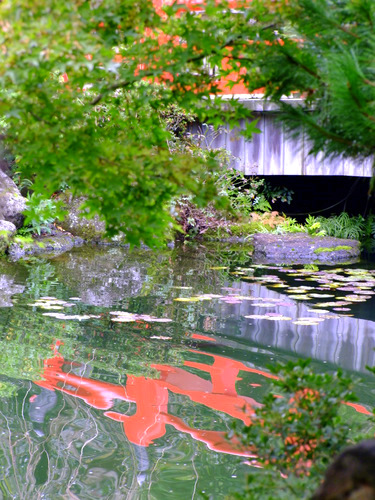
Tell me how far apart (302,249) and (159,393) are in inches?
246

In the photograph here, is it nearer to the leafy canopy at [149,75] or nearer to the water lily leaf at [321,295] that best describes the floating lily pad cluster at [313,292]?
the water lily leaf at [321,295]

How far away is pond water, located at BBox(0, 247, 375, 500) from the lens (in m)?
2.54

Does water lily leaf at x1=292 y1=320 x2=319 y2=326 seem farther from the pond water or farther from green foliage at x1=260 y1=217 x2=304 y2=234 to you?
green foliage at x1=260 y1=217 x2=304 y2=234

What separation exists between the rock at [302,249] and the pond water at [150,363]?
5.07 feet

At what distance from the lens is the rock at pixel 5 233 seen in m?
8.54

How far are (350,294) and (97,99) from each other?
476cm

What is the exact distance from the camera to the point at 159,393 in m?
3.38

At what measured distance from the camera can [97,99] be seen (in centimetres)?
188

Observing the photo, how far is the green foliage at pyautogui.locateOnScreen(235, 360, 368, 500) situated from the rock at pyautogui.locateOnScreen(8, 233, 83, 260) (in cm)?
716

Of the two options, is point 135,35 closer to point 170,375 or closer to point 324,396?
point 324,396

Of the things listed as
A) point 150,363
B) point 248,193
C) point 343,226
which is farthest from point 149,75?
point 343,226

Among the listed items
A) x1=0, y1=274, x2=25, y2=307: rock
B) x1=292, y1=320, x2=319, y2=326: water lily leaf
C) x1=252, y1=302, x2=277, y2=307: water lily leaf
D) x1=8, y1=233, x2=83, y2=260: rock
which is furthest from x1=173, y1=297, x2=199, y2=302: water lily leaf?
x1=8, y1=233, x2=83, y2=260: rock

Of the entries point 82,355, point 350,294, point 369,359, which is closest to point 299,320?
point 369,359

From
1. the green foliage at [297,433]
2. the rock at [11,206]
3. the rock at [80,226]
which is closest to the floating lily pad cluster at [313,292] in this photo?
the green foliage at [297,433]
